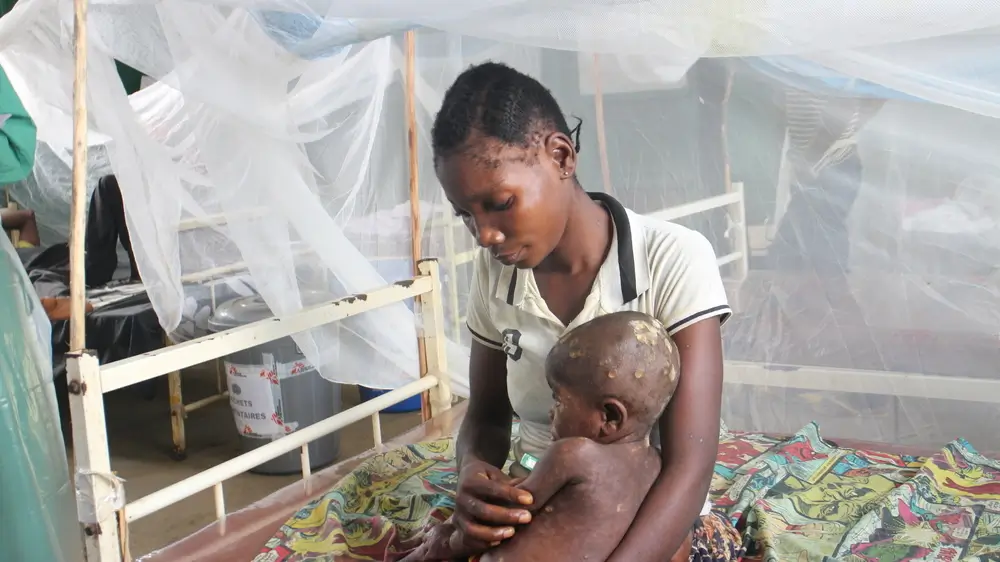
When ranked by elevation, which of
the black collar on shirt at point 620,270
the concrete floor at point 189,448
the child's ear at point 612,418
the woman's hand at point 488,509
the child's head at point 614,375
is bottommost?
the concrete floor at point 189,448

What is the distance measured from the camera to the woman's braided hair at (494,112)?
117 cm

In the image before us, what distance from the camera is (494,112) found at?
3.86 feet

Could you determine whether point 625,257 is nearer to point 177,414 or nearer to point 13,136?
point 13,136

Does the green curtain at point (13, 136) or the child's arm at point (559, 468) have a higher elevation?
the green curtain at point (13, 136)

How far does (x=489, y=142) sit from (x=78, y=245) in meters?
0.70

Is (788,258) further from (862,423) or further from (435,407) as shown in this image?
(435,407)

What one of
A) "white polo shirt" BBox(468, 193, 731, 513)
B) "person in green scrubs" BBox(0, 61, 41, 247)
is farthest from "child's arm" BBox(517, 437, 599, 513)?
"person in green scrubs" BBox(0, 61, 41, 247)

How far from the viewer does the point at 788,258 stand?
82.7 inches

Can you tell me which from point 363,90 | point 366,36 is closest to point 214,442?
point 363,90

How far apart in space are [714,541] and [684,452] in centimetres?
26

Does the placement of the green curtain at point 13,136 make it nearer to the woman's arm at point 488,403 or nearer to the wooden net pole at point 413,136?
the wooden net pole at point 413,136

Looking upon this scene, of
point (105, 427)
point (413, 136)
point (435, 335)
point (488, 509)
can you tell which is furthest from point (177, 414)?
point (488, 509)

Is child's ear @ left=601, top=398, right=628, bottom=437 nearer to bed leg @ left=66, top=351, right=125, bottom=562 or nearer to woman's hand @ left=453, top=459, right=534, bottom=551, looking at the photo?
woman's hand @ left=453, top=459, right=534, bottom=551

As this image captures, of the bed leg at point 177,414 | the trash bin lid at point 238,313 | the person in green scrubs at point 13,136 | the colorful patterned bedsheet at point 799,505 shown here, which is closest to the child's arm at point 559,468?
the colorful patterned bedsheet at point 799,505
